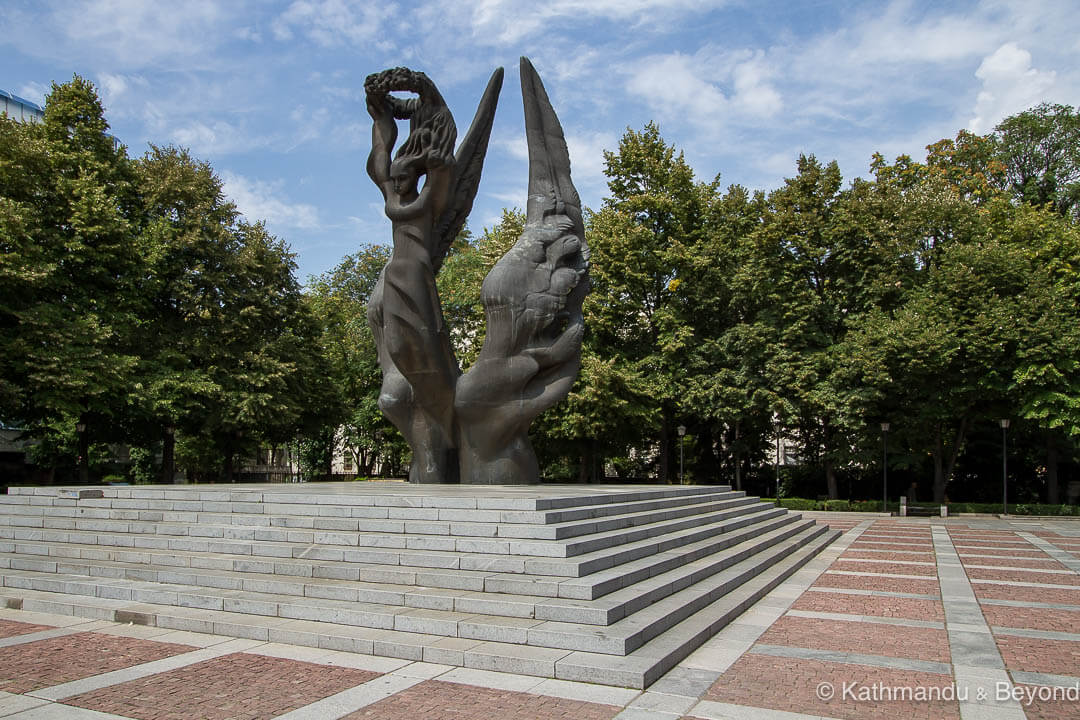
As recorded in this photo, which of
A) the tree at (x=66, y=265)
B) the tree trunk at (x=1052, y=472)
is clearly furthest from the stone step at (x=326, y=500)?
the tree trunk at (x=1052, y=472)

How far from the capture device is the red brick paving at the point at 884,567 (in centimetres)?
1212

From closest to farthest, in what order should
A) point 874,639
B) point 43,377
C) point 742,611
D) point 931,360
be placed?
1. point 874,639
2. point 742,611
3. point 43,377
4. point 931,360

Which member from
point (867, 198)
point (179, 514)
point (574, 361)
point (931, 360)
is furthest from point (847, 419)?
point (179, 514)

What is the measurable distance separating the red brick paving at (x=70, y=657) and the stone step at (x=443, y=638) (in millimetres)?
547

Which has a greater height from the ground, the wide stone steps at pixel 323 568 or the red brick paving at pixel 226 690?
the wide stone steps at pixel 323 568

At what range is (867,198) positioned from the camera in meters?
28.9

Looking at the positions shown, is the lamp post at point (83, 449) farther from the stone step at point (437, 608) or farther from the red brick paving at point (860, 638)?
the red brick paving at point (860, 638)

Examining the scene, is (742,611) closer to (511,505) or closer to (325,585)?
(511,505)

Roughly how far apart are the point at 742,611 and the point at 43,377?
20.8 meters

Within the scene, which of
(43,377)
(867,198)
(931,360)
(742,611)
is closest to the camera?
(742,611)

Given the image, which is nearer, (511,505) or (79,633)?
(79,633)

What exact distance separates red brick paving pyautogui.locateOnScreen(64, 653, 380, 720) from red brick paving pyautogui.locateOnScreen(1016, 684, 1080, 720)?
4685 millimetres

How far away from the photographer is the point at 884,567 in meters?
12.8

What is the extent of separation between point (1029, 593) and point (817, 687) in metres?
6.30
